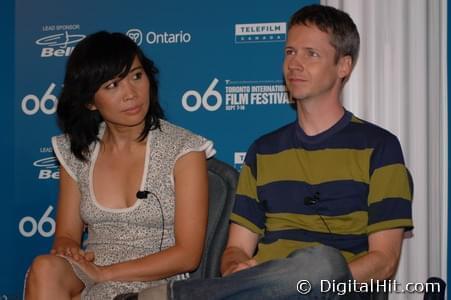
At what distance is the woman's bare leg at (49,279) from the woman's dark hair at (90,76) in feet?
1.81

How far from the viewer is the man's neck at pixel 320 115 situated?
2402 millimetres

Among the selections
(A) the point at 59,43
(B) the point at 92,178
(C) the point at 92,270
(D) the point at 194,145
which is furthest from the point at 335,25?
(A) the point at 59,43

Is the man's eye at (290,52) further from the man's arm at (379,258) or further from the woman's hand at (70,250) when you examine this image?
the woman's hand at (70,250)

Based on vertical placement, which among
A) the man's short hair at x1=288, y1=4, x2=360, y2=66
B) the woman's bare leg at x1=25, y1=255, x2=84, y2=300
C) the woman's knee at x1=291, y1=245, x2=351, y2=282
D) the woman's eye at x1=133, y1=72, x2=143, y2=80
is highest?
the man's short hair at x1=288, y1=4, x2=360, y2=66

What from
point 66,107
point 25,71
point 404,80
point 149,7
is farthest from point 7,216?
point 404,80

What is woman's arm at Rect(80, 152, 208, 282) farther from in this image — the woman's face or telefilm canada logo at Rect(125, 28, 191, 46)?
telefilm canada logo at Rect(125, 28, 191, 46)

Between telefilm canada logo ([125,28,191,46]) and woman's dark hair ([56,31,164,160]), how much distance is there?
52 cm

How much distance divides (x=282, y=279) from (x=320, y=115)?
2.30 feet

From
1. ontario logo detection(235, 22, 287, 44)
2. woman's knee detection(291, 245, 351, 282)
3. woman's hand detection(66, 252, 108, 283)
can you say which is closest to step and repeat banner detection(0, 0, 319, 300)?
ontario logo detection(235, 22, 287, 44)

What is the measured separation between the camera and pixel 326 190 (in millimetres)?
2309

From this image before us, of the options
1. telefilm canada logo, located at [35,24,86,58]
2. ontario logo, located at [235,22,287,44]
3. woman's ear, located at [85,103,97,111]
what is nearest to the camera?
woman's ear, located at [85,103,97,111]

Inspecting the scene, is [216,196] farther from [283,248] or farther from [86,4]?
[86,4]

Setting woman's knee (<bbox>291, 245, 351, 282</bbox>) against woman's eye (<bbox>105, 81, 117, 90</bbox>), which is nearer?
woman's knee (<bbox>291, 245, 351, 282</bbox>)

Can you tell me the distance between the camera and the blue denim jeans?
1882 mm
